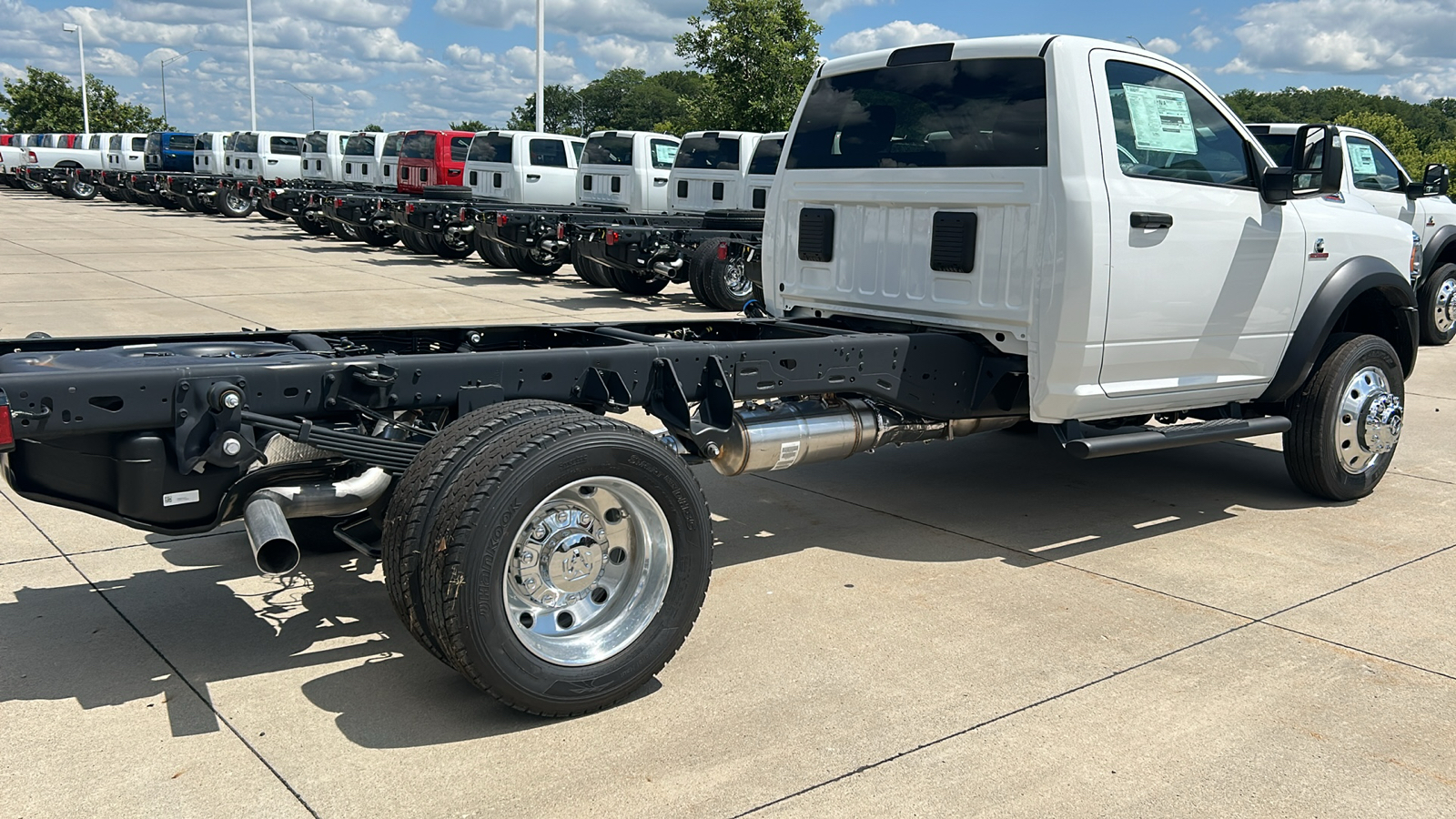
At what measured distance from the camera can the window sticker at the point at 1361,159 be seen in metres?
12.0

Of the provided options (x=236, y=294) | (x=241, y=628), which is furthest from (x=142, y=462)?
(x=236, y=294)

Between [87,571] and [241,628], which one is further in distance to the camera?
[87,571]

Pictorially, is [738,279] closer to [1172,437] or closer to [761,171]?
[761,171]

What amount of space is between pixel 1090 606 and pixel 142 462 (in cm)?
337

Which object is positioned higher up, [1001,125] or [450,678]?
[1001,125]

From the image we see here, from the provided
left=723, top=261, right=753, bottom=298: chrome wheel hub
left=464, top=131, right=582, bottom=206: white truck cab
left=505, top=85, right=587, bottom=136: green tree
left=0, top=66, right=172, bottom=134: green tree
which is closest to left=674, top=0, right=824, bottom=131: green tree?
left=464, top=131, right=582, bottom=206: white truck cab

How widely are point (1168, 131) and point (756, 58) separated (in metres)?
23.0

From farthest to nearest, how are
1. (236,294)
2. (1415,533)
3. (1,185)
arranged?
(1,185), (236,294), (1415,533)

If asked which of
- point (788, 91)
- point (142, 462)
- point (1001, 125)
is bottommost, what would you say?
point (142, 462)

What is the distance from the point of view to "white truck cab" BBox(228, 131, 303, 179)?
31016mm

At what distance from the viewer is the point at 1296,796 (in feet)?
10.8

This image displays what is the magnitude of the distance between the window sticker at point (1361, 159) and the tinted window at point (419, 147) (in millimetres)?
16090

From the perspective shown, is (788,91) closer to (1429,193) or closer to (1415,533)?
(1429,193)

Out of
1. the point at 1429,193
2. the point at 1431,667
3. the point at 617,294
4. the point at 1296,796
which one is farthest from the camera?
the point at 617,294
